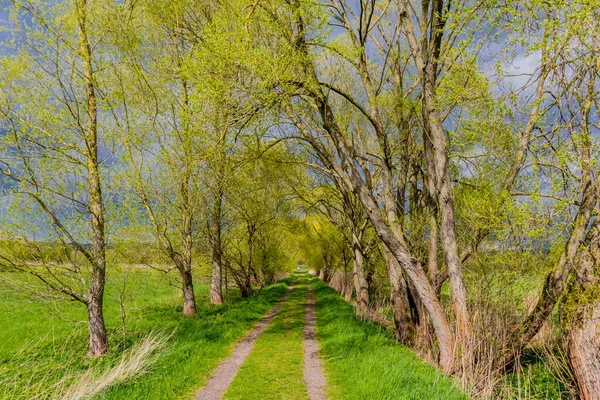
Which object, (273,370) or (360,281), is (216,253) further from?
(273,370)

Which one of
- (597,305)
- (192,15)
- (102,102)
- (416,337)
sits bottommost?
(416,337)

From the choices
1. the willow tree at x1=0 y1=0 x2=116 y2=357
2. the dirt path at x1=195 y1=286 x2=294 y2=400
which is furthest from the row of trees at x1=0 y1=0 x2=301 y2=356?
the dirt path at x1=195 y1=286 x2=294 y2=400

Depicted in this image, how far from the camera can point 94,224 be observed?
8281mm

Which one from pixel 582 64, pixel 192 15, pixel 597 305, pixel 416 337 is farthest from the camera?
pixel 192 15

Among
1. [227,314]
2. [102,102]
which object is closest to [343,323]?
[227,314]

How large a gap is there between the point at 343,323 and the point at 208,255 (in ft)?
33.8

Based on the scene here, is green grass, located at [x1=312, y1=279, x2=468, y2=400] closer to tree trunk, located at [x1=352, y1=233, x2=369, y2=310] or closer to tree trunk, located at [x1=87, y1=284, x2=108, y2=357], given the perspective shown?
tree trunk, located at [x1=352, y1=233, x2=369, y2=310]

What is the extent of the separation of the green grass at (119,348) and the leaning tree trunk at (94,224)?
0.42 m

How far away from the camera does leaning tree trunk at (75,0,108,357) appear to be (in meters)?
8.28

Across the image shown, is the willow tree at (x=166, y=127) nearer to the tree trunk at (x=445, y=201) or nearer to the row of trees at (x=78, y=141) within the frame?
the row of trees at (x=78, y=141)

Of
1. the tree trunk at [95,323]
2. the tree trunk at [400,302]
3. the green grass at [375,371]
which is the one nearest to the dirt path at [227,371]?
the green grass at [375,371]

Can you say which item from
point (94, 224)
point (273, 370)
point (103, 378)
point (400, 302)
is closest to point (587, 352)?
point (400, 302)

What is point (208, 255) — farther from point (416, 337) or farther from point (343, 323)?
point (416, 337)

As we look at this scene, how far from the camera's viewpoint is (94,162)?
8.43 m
